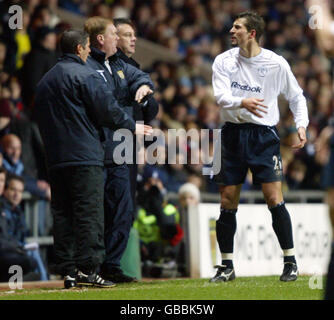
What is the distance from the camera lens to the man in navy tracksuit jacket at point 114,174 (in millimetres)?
7840

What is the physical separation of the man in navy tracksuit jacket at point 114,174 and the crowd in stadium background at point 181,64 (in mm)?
2116

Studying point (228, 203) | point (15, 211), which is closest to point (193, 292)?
point (228, 203)

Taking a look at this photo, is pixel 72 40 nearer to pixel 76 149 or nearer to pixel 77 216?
pixel 76 149

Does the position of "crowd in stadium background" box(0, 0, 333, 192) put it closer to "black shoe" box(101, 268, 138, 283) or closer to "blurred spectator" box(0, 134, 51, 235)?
"blurred spectator" box(0, 134, 51, 235)

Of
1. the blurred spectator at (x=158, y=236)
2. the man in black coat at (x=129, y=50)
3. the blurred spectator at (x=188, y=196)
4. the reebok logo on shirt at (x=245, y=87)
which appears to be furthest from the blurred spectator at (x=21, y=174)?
the reebok logo on shirt at (x=245, y=87)

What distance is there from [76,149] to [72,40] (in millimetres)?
944

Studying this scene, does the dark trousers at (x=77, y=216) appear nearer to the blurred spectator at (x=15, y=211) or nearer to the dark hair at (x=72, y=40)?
the dark hair at (x=72, y=40)

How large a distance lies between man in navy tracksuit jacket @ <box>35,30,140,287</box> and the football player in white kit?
1.07 meters

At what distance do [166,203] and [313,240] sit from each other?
2.20 m

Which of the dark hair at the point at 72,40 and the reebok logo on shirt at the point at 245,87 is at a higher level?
the dark hair at the point at 72,40

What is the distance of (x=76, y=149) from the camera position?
6.97m
